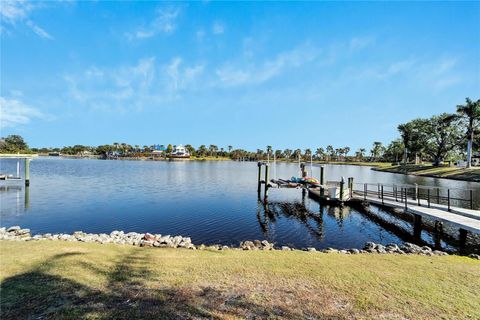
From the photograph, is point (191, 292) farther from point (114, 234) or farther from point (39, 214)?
point (39, 214)

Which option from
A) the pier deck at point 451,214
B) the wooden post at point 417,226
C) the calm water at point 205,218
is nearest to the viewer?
the pier deck at point 451,214

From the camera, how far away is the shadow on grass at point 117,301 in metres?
4.57

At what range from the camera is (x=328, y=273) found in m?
6.94

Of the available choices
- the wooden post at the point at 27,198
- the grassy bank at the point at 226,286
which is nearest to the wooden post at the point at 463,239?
the grassy bank at the point at 226,286

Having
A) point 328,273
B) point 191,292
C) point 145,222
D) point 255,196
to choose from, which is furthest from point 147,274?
point 255,196

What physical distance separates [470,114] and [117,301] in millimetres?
75541

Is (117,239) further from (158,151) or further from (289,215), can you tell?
(158,151)

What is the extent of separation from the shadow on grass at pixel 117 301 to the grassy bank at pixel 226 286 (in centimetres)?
2

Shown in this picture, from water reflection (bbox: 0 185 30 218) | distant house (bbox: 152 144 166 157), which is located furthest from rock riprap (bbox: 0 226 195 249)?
distant house (bbox: 152 144 166 157)

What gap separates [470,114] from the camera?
57.0m

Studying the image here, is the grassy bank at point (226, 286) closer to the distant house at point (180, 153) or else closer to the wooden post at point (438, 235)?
the wooden post at point (438, 235)

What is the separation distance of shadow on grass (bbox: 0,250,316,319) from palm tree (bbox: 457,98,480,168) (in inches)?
2798

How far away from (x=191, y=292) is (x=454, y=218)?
48.5 feet

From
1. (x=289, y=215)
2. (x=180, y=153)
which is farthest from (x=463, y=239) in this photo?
(x=180, y=153)
